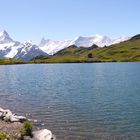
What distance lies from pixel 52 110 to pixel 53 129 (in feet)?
41.3

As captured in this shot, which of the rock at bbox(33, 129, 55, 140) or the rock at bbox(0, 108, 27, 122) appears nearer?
the rock at bbox(33, 129, 55, 140)

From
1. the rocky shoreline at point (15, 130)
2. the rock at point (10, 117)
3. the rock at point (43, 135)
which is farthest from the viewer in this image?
the rock at point (10, 117)

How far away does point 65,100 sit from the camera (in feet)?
210

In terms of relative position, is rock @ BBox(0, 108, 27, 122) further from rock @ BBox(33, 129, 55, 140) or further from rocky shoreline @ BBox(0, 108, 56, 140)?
rock @ BBox(33, 129, 55, 140)

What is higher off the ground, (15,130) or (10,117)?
(10,117)

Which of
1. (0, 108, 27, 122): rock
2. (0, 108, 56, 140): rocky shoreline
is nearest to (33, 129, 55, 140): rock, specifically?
(0, 108, 56, 140): rocky shoreline

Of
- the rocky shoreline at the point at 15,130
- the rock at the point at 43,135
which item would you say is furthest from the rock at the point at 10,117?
the rock at the point at 43,135

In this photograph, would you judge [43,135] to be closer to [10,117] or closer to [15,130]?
[15,130]

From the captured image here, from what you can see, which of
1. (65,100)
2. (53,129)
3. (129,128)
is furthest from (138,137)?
(65,100)

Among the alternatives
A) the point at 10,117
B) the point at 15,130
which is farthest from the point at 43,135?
the point at 10,117

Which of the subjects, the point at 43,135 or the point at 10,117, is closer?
the point at 43,135

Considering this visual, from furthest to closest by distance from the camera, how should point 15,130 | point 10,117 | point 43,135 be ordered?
point 10,117 < point 15,130 < point 43,135

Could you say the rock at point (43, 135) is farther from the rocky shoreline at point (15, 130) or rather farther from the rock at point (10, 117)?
the rock at point (10, 117)

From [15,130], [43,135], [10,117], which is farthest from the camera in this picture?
[10,117]
